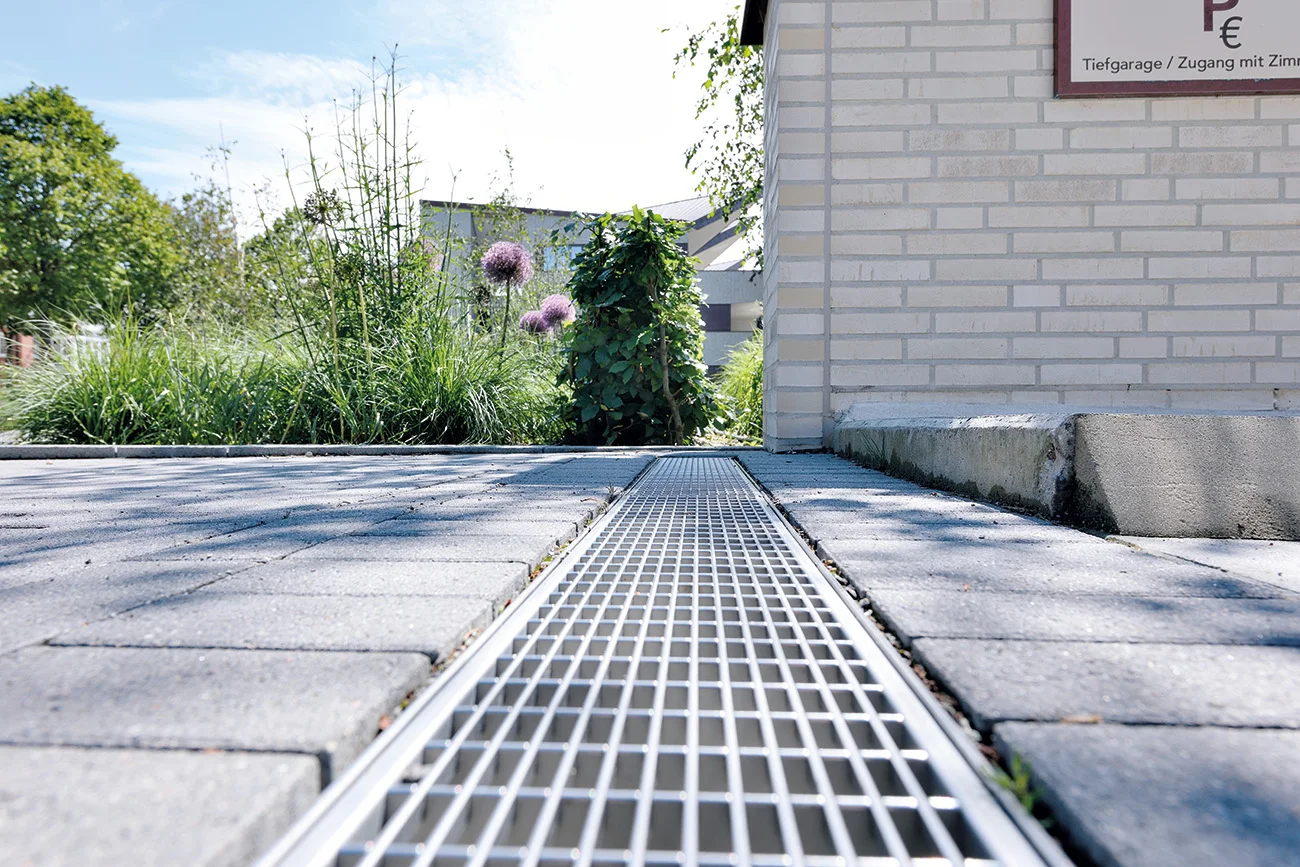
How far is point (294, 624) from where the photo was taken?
1.08 meters

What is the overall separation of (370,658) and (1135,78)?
5162 millimetres

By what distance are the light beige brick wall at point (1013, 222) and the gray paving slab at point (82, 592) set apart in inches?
144

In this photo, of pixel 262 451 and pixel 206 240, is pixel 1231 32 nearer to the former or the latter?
pixel 262 451

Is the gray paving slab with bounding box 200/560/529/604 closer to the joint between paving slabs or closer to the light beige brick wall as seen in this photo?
the joint between paving slabs

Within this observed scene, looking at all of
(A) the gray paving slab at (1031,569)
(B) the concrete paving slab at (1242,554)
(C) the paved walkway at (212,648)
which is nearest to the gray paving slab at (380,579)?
(C) the paved walkway at (212,648)

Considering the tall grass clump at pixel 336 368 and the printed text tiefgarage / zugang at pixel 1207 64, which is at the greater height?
the printed text tiefgarage / zugang at pixel 1207 64

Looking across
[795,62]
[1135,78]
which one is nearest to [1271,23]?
[1135,78]

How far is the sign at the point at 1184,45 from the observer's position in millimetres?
4211

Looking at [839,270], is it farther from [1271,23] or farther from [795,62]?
[1271,23]

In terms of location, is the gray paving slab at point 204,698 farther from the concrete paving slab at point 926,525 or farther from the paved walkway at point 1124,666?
the concrete paving slab at point 926,525

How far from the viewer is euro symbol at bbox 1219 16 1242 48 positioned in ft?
13.8

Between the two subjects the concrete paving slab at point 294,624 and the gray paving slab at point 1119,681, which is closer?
the gray paving slab at point 1119,681

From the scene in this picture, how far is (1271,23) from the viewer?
4.22 m

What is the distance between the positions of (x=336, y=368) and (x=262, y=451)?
2.91ft
